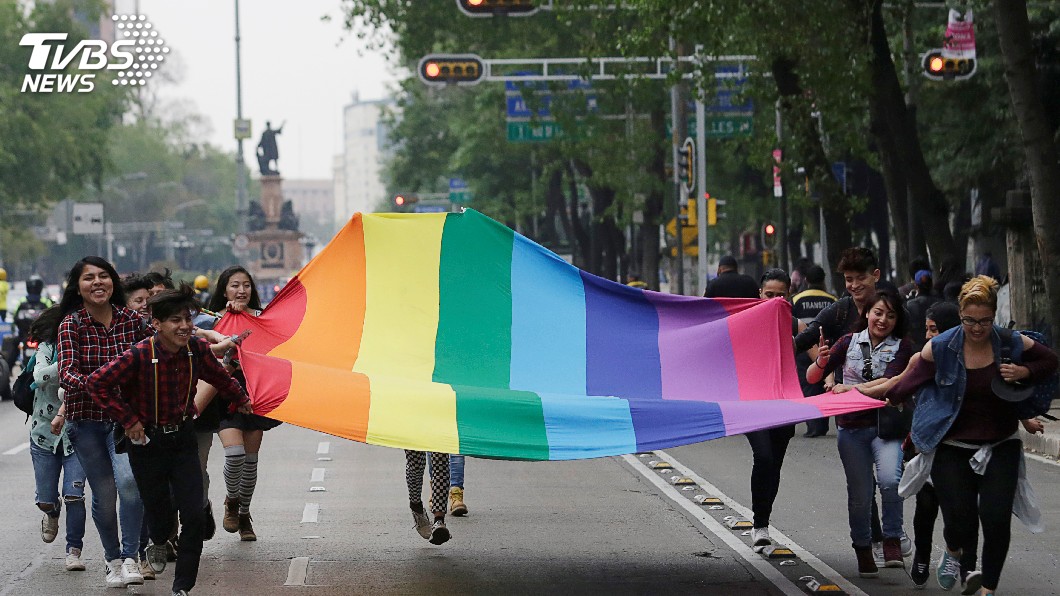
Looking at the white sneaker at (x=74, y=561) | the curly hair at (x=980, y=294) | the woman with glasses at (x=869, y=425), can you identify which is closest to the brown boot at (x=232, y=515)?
the white sneaker at (x=74, y=561)

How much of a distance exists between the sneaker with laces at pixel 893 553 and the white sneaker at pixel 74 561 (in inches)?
189

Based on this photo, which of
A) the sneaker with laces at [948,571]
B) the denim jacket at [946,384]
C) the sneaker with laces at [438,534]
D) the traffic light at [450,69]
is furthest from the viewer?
the traffic light at [450,69]

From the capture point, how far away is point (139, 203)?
426 ft

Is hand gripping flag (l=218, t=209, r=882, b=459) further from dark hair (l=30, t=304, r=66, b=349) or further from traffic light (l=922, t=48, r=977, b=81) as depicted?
traffic light (l=922, t=48, r=977, b=81)

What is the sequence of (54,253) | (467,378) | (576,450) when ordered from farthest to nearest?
1. (54,253)
2. (467,378)
3. (576,450)

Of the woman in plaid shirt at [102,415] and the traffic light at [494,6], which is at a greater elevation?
the traffic light at [494,6]

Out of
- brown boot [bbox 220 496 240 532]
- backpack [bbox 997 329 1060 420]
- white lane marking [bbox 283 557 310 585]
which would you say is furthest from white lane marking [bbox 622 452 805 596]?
brown boot [bbox 220 496 240 532]

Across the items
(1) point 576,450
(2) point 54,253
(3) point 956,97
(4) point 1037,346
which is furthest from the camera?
(2) point 54,253

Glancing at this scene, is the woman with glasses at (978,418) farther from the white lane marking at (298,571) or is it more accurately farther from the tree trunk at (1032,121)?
the tree trunk at (1032,121)

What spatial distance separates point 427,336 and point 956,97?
83.0 feet

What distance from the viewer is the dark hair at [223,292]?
11211 mm

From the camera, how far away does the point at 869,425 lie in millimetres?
9586

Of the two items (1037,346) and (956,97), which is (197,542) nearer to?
(1037,346)

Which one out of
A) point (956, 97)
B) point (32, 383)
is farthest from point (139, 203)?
point (32, 383)
